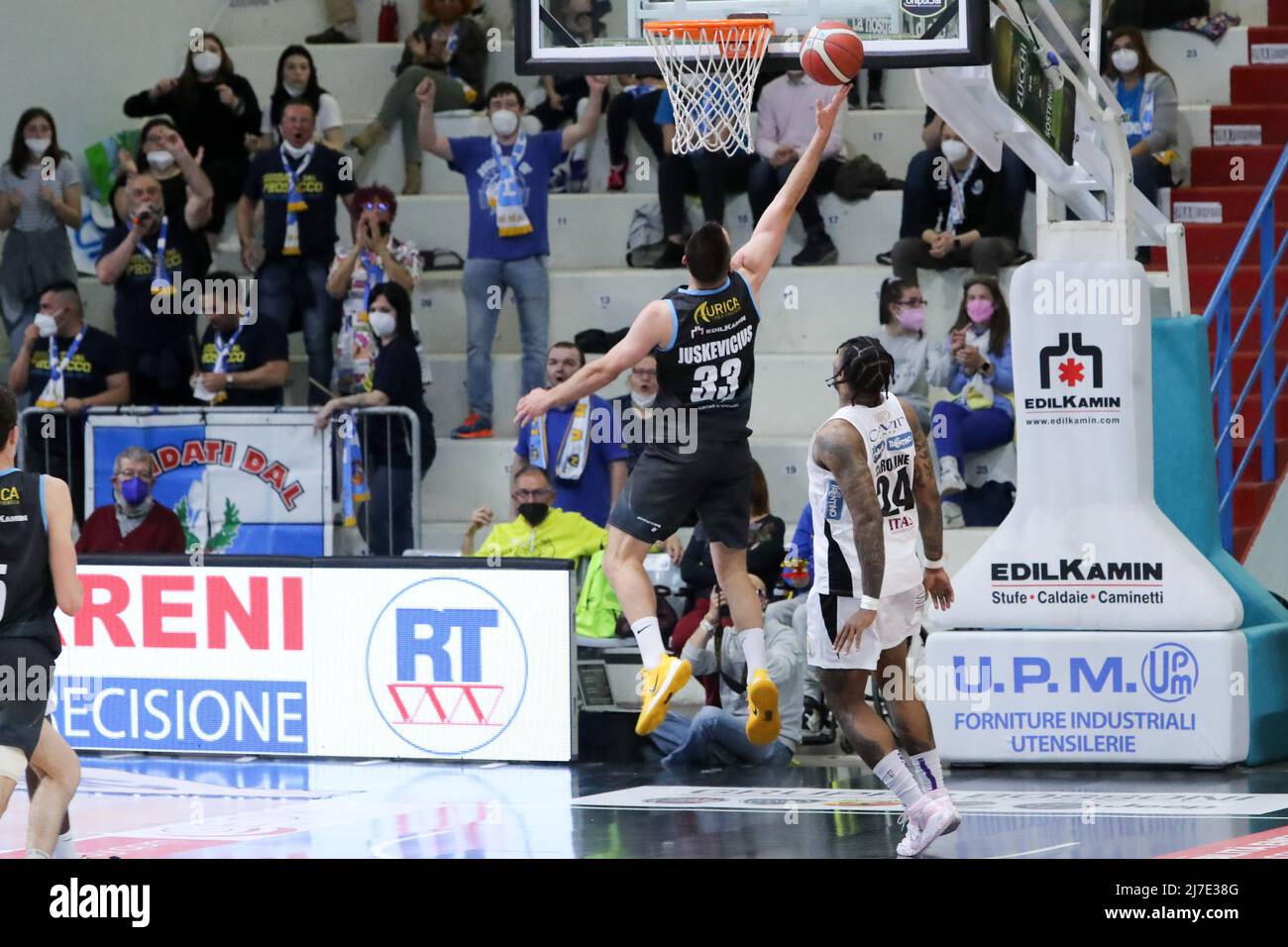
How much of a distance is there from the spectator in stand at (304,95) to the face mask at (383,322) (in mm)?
2372

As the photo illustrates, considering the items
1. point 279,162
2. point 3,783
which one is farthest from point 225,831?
point 279,162

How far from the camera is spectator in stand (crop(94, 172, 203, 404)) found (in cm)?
1666

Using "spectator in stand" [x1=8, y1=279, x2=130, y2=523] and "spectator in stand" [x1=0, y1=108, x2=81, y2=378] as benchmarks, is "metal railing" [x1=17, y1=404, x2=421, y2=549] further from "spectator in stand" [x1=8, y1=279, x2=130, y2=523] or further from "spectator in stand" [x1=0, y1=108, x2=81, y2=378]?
"spectator in stand" [x1=0, y1=108, x2=81, y2=378]

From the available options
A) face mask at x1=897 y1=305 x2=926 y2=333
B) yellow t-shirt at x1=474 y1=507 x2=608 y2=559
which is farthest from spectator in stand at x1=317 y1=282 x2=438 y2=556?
face mask at x1=897 y1=305 x2=926 y2=333

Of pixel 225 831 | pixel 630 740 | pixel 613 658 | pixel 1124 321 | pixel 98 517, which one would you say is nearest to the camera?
pixel 225 831

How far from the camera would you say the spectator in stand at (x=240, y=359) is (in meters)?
16.3

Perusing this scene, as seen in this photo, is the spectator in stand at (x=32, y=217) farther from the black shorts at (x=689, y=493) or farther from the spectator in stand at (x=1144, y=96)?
A: the black shorts at (x=689, y=493)

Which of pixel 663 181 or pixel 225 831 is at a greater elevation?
pixel 663 181

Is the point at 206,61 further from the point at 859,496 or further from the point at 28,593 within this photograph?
the point at 859,496

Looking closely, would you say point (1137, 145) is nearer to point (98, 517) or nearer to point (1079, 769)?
point (1079, 769)

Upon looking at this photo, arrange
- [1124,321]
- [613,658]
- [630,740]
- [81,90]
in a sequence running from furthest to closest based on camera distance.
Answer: [81,90] < [613,658] < [630,740] < [1124,321]

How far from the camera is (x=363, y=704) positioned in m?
13.1

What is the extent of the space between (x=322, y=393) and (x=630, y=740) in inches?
199

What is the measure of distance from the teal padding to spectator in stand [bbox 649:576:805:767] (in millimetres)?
2310
